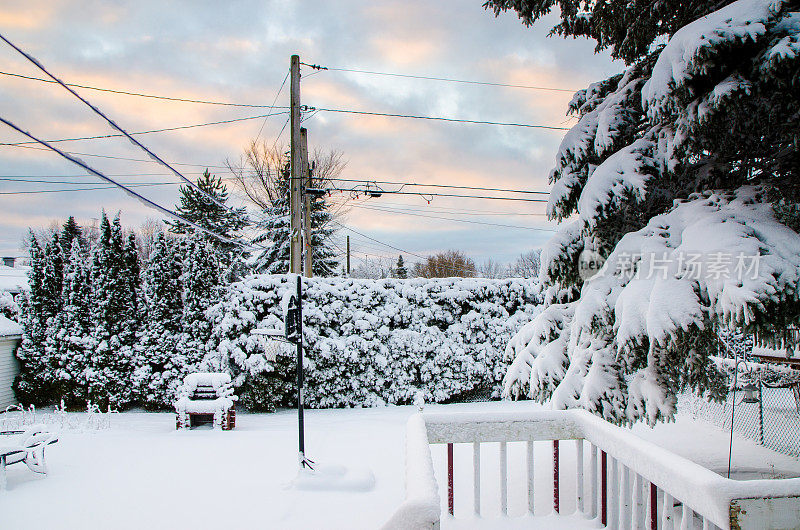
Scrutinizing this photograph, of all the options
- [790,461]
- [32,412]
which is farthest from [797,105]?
[32,412]

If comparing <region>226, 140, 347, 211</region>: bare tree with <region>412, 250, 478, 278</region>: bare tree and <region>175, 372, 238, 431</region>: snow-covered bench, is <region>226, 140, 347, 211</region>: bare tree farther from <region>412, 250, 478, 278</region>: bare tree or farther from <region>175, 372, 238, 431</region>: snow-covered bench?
<region>412, 250, 478, 278</region>: bare tree

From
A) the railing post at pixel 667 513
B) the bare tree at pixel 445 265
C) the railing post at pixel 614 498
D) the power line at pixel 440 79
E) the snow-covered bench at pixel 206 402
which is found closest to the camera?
the railing post at pixel 667 513

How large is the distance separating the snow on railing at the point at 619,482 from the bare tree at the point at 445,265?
34071 millimetres

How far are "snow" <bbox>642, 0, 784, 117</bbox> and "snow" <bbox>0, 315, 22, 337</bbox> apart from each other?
1133 cm

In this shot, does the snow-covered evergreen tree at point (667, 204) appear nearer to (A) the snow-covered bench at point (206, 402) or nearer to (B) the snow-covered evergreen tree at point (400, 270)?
(A) the snow-covered bench at point (206, 402)

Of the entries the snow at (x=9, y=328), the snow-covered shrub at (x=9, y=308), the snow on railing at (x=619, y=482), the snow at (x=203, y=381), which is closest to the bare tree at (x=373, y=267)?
the snow-covered shrub at (x=9, y=308)

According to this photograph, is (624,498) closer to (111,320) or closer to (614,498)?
(614,498)

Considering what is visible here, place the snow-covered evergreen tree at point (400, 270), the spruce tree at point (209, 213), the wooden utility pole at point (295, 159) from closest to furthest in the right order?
the wooden utility pole at point (295, 159) → the spruce tree at point (209, 213) → the snow-covered evergreen tree at point (400, 270)

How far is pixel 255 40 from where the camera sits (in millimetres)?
6520

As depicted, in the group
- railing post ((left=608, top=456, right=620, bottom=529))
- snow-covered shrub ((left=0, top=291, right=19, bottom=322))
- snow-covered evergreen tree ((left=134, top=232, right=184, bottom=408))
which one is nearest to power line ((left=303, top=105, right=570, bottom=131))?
snow-covered evergreen tree ((left=134, top=232, right=184, bottom=408))

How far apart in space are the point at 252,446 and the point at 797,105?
638cm

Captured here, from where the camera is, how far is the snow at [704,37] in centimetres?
235

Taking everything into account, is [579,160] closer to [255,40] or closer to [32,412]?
[255,40]

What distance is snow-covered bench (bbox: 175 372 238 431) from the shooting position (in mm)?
6992
